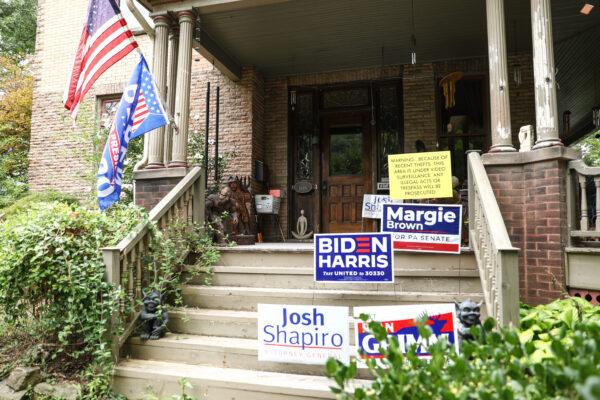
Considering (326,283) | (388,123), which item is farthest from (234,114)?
(326,283)

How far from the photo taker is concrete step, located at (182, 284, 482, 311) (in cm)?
378

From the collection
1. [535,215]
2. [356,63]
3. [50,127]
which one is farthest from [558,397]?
[50,127]

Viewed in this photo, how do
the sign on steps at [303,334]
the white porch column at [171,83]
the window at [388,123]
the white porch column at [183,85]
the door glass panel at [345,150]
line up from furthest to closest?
the door glass panel at [345,150]
the window at [388,123]
the white porch column at [171,83]
the white porch column at [183,85]
the sign on steps at [303,334]

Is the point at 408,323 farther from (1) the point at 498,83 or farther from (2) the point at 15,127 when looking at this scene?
(2) the point at 15,127

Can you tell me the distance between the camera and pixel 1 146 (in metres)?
10.7

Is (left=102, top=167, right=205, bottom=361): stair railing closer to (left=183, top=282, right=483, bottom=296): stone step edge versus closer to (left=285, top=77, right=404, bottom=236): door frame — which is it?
(left=183, top=282, right=483, bottom=296): stone step edge

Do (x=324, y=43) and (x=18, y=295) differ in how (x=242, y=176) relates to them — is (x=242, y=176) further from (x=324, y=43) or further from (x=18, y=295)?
(x=18, y=295)

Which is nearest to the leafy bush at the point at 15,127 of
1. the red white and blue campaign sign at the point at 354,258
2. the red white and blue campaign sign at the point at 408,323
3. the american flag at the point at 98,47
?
the american flag at the point at 98,47

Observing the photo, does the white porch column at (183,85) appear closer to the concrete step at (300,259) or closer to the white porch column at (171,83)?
the white porch column at (171,83)

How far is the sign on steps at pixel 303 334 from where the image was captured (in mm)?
3115

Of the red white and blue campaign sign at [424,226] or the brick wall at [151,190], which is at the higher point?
the brick wall at [151,190]

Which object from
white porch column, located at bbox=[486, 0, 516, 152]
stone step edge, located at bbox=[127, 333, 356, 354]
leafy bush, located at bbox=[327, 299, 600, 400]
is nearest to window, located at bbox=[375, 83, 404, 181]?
white porch column, located at bbox=[486, 0, 516, 152]

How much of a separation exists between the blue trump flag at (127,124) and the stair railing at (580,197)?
418cm

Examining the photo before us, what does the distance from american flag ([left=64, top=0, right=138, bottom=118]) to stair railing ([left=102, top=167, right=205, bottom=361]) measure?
1.58m
